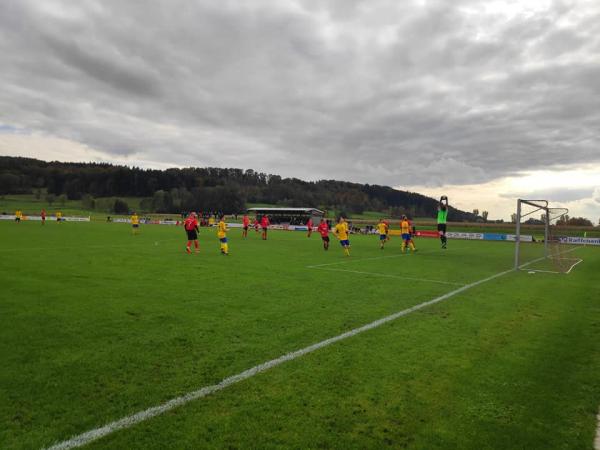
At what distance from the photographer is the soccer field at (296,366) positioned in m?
3.40

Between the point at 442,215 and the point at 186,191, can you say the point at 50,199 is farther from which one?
the point at 442,215

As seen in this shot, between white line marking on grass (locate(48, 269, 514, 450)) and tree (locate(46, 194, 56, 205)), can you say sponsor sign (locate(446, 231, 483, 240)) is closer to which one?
white line marking on grass (locate(48, 269, 514, 450))

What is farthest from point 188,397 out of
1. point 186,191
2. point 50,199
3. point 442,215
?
point 50,199

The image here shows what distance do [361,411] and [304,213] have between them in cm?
7571

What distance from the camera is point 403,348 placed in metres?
5.61

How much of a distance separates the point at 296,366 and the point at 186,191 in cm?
12403

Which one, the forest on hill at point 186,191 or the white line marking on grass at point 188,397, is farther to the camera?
the forest on hill at point 186,191

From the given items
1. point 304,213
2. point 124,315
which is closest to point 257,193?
point 304,213

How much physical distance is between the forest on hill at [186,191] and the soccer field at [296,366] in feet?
357

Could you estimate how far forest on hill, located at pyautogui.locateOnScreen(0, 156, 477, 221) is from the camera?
117 metres

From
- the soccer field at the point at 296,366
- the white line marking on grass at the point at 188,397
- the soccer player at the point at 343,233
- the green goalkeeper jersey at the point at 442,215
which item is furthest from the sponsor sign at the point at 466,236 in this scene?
the white line marking on grass at the point at 188,397

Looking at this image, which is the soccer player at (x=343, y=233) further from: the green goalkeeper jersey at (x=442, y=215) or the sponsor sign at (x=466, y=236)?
the sponsor sign at (x=466, y=236)

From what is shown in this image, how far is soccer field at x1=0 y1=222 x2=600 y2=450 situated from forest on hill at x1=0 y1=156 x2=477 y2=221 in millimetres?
108842

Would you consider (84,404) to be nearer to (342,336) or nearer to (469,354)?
(342,336)
